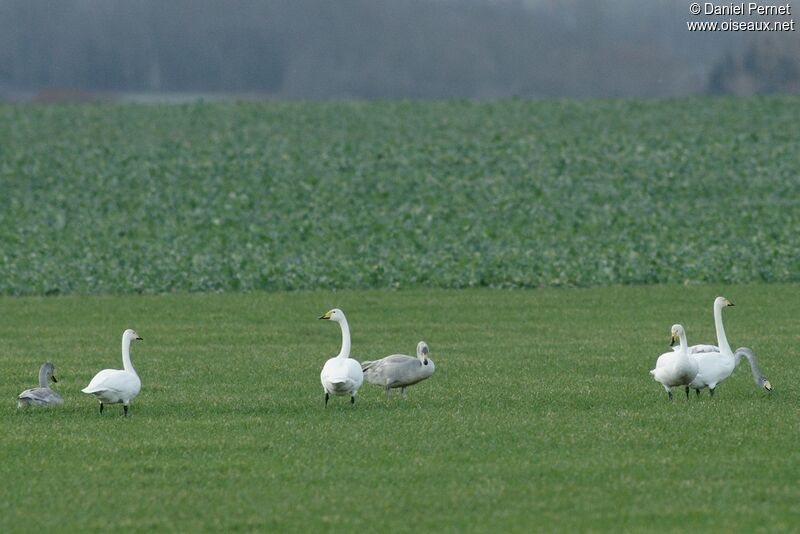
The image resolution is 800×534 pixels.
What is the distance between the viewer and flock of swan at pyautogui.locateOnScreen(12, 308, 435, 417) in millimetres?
15352

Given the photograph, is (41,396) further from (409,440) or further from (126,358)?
(409,440)

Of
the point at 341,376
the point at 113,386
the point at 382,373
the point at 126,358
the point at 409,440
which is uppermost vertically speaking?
the point at 126,358

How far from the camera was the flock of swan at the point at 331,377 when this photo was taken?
50.4 ft

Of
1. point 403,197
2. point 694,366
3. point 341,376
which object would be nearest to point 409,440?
point 341,376

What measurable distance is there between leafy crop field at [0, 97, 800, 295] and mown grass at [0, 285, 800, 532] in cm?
940

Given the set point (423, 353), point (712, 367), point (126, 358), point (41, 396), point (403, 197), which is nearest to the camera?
point (126, 358)

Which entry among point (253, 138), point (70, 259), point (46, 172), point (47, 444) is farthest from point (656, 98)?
point (47, 444)

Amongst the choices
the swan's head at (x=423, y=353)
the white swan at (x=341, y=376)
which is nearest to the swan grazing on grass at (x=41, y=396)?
the white swan at (x=341, y=376)

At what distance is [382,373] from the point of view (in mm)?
16938

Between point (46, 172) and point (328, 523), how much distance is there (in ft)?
156

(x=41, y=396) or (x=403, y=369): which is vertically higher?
(x=403, y=369)

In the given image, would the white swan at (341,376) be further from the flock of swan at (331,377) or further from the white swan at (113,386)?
the white swan at (113,386)

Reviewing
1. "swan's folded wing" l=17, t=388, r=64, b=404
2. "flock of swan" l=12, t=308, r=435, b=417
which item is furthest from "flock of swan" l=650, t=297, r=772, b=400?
"swan's folded wing" l=17, t=388, r=64, b=404

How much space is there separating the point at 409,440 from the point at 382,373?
2.93 meters
